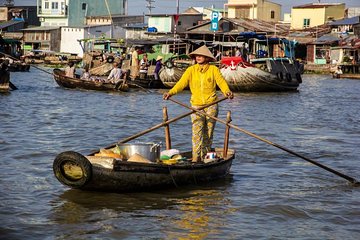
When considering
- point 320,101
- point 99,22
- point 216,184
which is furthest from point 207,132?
point 99,22

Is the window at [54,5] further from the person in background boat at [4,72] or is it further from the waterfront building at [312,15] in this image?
the person in background boat at [4,72]

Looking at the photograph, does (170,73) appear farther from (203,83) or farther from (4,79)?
(203,83)

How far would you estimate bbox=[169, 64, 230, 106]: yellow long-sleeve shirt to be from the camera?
943 cm

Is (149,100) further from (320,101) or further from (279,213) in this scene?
(279,213)

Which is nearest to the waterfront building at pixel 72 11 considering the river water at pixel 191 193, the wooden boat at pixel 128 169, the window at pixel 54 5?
the window at pixel 54 5

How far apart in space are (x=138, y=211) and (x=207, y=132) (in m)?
1.98

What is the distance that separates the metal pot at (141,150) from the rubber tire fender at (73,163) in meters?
0.93

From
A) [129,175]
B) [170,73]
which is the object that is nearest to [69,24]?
[170,73]

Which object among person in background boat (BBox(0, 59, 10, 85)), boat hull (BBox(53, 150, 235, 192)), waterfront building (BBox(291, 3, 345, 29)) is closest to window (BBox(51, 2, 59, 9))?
waterfront building (BBox(291, 3, 345, 29))

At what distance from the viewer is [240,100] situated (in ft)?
83.4

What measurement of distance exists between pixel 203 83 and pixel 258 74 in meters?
18.5

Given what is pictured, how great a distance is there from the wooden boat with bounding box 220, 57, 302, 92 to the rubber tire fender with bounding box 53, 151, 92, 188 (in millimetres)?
18828

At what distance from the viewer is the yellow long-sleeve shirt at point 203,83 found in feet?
30.9

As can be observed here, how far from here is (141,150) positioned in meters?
9.10
